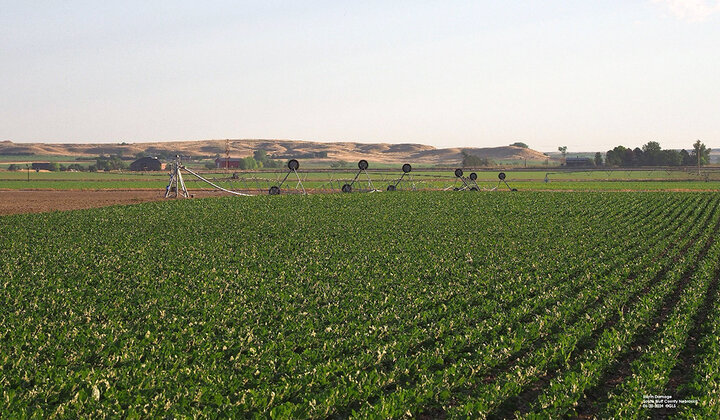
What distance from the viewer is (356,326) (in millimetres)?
13828

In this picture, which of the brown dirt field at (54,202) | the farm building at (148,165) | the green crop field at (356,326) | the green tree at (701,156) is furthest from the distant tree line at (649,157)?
the green crop field at (356,326)

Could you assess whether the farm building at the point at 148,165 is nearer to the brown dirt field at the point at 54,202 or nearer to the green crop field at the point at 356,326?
the brown dirt field at the point at 54,202

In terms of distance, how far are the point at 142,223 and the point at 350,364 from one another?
2652 centimetres

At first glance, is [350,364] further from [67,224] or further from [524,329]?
[67,224]

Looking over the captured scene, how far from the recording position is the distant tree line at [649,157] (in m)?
152

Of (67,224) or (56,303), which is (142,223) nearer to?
(67,224)

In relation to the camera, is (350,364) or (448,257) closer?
(350,364)

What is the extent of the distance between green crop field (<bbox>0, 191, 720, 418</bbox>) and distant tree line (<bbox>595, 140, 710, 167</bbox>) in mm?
135751

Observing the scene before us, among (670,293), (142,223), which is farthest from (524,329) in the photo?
(142,223)

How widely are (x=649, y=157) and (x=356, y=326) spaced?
157 meters

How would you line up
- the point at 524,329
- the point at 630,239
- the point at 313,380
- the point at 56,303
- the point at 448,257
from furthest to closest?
the point at 630,239 < the point at 448,257 < the point at 56,303 < the point at 524,329 < the point at 313,380

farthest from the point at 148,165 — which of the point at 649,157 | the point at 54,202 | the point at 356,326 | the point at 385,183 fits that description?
the point at 356,326

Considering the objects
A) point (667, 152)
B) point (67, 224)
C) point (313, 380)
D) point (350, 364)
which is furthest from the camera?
point (667, 152)

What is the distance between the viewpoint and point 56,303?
51.9 ft
